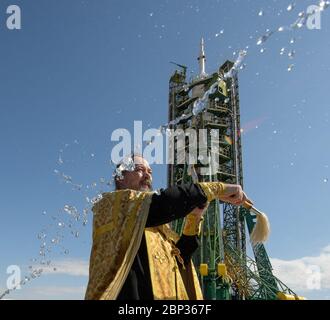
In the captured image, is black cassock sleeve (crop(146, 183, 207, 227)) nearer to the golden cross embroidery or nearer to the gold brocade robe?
the gold brocade robe

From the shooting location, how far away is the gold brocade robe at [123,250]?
323 cm

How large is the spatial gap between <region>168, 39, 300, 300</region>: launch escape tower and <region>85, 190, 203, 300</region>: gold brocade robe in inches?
940

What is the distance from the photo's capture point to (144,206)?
3.39 meters

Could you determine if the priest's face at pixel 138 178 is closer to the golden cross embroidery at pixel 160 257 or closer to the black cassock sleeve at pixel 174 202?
the black cassock sleeve at pixel 174 202

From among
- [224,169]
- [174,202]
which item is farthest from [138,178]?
[224,169]

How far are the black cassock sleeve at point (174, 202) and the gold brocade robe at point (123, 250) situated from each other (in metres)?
0.08

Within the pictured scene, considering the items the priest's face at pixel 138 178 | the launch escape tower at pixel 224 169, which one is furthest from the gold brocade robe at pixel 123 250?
the launch escape tower at pixel 224 169

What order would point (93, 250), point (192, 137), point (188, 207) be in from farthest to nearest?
point (192, 137) → point (93, 250) → point (188, 207)

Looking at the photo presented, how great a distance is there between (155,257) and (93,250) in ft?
1.78

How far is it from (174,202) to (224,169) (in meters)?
37.0

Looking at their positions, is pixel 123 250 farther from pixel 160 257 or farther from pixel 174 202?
pixel 174 202
